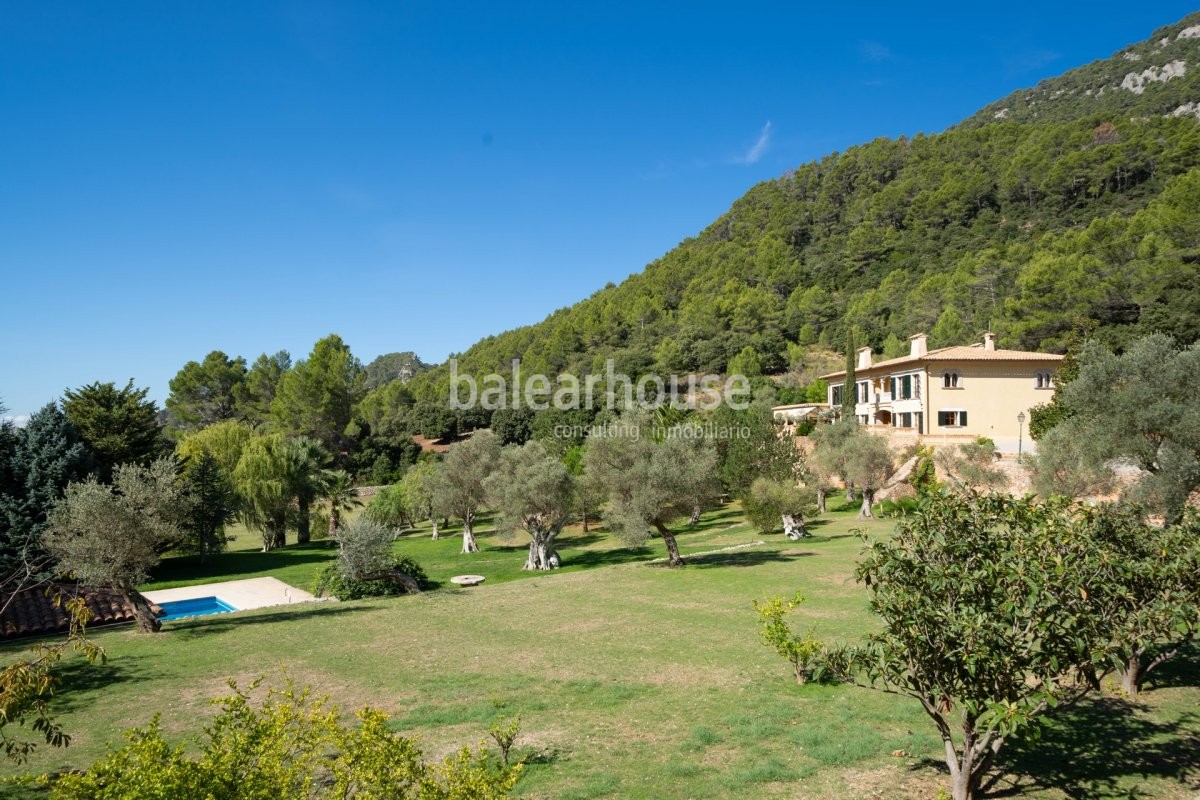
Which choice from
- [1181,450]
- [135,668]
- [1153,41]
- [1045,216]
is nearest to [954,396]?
[1181,450]

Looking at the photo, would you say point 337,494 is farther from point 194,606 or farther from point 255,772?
point 255,772

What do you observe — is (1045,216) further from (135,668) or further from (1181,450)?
(135,668)

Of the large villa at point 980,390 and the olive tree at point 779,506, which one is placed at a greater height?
the large villa at point 980,390

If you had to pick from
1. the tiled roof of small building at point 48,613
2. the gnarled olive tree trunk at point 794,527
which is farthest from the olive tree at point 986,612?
the gnarled olive tree trunk at point 794,527

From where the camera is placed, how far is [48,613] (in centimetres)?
1642

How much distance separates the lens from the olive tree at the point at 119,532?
14.0 meters

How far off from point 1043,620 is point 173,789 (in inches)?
226

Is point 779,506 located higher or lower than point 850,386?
lower

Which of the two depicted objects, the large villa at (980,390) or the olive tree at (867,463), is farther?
the large villa at (980,390)

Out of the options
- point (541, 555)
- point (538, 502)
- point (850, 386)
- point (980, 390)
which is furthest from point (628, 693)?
point (850, 386)

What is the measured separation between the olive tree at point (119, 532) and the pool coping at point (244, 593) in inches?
221

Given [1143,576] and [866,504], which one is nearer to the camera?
[1143,576]

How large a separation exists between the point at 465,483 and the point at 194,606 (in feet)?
39.6

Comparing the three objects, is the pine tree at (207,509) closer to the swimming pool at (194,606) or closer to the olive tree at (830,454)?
the swimming pool at (194,606)
